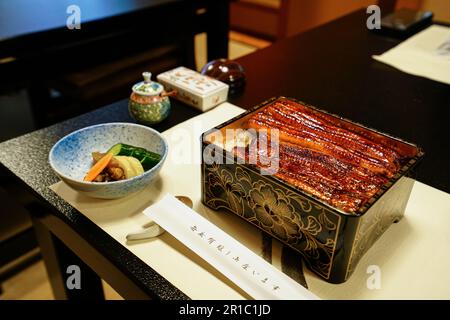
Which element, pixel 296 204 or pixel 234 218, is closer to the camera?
pixel 296 204

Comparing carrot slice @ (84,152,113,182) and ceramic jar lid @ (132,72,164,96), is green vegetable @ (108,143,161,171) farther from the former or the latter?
ceramic jar lid @ (132,72,164,96)

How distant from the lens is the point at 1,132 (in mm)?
1813

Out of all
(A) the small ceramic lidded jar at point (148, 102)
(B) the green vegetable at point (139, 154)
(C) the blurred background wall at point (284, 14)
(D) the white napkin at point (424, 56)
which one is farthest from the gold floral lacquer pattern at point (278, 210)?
(C) the blurred background wall at point (284, 14)

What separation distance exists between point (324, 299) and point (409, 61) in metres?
1.06

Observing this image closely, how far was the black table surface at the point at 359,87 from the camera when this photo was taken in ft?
3.36

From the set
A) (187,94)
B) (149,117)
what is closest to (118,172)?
(149,117)

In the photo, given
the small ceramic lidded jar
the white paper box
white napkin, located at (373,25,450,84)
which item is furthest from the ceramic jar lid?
white napkin, located at (373,25,450,84)

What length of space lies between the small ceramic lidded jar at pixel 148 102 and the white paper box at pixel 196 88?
0.10m

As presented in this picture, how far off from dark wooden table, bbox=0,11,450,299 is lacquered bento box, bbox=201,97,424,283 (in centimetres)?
18

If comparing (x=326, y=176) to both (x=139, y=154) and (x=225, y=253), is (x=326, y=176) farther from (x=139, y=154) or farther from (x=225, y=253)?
(x=139, y=154)

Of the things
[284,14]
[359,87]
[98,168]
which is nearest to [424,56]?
[359,87]

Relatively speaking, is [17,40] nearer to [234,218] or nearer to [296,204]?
[234,218]

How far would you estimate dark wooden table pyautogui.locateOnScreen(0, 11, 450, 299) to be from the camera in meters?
0.72

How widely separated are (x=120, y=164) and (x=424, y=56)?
113cm
